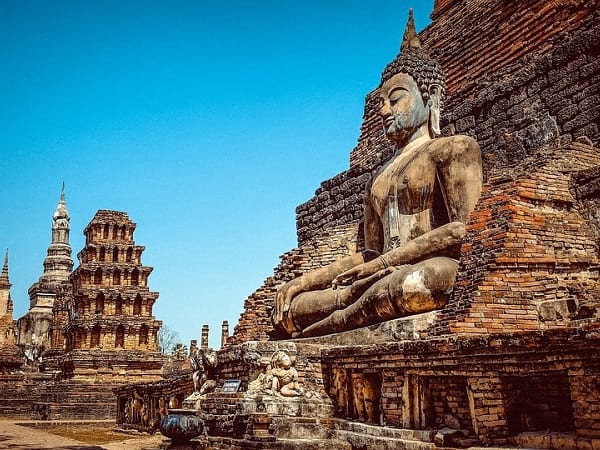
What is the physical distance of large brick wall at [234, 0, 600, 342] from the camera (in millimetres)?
8281

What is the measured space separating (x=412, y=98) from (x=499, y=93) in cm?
121

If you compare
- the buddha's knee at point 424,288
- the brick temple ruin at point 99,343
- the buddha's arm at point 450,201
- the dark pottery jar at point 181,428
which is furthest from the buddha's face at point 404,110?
the brick temple ruin at point 99,343

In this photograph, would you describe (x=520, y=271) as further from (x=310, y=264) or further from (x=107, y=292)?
(x=107, y=292)

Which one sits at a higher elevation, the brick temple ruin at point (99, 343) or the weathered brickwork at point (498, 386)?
the brick temple ruin at point (99, 343)

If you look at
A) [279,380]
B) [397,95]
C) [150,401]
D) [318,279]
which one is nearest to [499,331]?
[279,380]

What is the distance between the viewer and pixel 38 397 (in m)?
27.0

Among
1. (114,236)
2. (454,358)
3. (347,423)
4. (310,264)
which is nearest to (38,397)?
(114,236)

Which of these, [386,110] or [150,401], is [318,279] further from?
[150,401]

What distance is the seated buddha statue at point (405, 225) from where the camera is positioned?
747 centimetres


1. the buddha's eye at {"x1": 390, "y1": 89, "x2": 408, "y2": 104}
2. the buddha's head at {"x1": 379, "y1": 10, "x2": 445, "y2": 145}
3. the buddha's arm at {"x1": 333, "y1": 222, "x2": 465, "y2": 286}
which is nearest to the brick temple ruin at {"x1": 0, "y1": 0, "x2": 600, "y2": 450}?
the buddha's arm at {"x1": 333, "y1": 222, "x2": 465, "y2": 286}

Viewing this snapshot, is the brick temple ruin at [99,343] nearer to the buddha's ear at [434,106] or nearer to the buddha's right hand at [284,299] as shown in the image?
the buddha's right hand at [284,299]

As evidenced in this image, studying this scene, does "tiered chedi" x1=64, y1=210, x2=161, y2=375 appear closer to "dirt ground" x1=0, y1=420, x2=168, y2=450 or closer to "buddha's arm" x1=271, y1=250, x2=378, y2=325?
"dirt ground" x1=0, y1=420, x2=168, y2=450

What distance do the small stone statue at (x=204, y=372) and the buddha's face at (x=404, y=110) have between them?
3998mm

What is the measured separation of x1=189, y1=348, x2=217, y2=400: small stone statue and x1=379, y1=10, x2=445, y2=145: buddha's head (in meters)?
4.01
